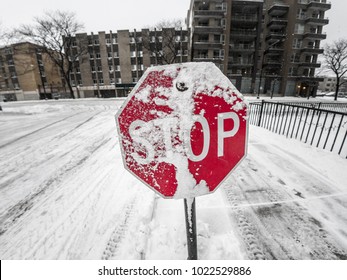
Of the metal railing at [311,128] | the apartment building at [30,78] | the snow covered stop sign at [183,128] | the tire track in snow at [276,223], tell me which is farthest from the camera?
the apartment building at [30,78]

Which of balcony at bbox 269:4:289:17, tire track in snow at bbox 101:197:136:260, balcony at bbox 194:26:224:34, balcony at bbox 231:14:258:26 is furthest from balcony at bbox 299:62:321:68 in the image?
tire track in snow at bbox 101:197:136:260

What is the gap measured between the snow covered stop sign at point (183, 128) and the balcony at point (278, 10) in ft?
146

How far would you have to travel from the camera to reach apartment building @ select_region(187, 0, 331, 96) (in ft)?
103

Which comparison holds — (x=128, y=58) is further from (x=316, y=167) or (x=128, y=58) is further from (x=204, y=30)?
(x=316, y=167)

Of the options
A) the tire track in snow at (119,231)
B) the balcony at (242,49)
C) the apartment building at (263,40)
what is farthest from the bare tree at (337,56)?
the tire track in snow at (119,231)

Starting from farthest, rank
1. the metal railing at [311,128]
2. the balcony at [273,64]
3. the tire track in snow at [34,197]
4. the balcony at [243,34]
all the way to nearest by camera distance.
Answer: the balcony at [273,64] → the balcony at [243,34] → the metal railing at [311,128] → the tire track in snow at [34,197]

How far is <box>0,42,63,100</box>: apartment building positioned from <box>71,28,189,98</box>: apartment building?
6.99 metres

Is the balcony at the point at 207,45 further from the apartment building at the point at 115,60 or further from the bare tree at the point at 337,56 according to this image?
the bare tree at the point at 337,56

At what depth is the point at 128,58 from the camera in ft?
128

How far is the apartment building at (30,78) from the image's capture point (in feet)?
136

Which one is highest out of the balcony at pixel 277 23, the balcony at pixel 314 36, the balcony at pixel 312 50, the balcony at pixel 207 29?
the balcony at pixel 277 23

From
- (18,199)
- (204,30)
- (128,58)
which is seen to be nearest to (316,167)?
(18,199)

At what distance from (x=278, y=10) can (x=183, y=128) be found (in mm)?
45435
